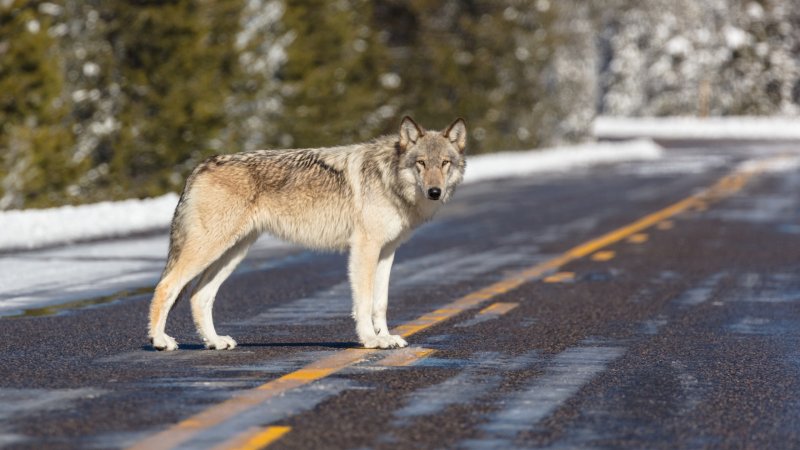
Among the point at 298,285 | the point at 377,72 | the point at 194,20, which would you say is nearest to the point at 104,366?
the point at 298,285

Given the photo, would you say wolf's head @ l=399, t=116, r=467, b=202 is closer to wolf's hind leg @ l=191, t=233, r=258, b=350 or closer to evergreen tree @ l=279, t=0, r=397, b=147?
wolf's hind leg @ l=191, t=233, r=258, b=350

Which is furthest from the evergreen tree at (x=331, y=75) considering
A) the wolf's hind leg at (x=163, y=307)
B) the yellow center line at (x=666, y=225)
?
the wolf's hind leg at (x=163, y=307)

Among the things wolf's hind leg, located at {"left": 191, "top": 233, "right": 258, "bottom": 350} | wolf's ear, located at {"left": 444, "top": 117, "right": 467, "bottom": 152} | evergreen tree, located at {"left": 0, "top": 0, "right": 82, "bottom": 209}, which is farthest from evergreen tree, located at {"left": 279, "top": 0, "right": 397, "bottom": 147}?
wolf's ear, located at {"left": 444, "top": 117, "right": 467, "bottom": 152}

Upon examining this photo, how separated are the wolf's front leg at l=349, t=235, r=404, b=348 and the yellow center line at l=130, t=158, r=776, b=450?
111 mm

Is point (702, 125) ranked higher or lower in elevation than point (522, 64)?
lower

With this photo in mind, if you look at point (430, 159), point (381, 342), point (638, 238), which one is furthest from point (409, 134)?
point (638, 238)

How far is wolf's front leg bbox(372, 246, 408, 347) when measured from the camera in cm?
999

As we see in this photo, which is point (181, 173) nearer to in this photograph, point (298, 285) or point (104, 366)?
point (298, 285)

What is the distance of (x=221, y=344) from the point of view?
9.80m

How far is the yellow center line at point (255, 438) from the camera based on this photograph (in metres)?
6.58

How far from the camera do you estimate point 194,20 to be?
26484mm

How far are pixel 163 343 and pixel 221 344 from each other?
378mm

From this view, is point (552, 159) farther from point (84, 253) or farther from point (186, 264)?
point (186, 264)

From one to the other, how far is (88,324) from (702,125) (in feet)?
306
